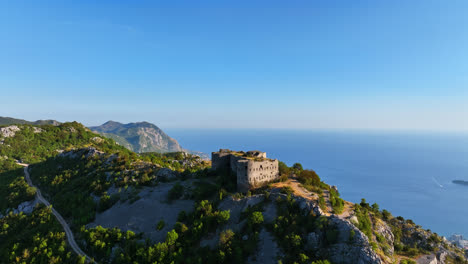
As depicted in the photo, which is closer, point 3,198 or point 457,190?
point 3,198

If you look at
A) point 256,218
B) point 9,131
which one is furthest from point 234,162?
point 9,131

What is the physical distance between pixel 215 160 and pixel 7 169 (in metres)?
103

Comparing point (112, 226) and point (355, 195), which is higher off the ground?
point (112, 226)

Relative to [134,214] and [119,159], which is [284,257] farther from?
[119,159]

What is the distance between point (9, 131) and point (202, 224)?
469 ft

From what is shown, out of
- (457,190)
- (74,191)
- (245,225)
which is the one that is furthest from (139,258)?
(457,190)

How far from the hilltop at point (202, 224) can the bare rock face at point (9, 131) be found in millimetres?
73830

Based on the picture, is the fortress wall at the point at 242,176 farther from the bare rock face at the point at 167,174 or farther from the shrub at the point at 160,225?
the bare rock face at the point at 167,174

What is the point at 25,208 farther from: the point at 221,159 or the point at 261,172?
the point at 261,172

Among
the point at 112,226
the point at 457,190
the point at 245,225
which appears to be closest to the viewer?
the point at 245,225

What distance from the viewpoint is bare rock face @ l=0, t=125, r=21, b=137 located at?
11818 centimetres

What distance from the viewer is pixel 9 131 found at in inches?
4749

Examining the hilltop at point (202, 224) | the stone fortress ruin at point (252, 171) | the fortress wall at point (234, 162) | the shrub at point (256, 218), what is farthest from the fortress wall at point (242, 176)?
the shrub at point (256, 218)

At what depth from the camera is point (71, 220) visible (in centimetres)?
5262
